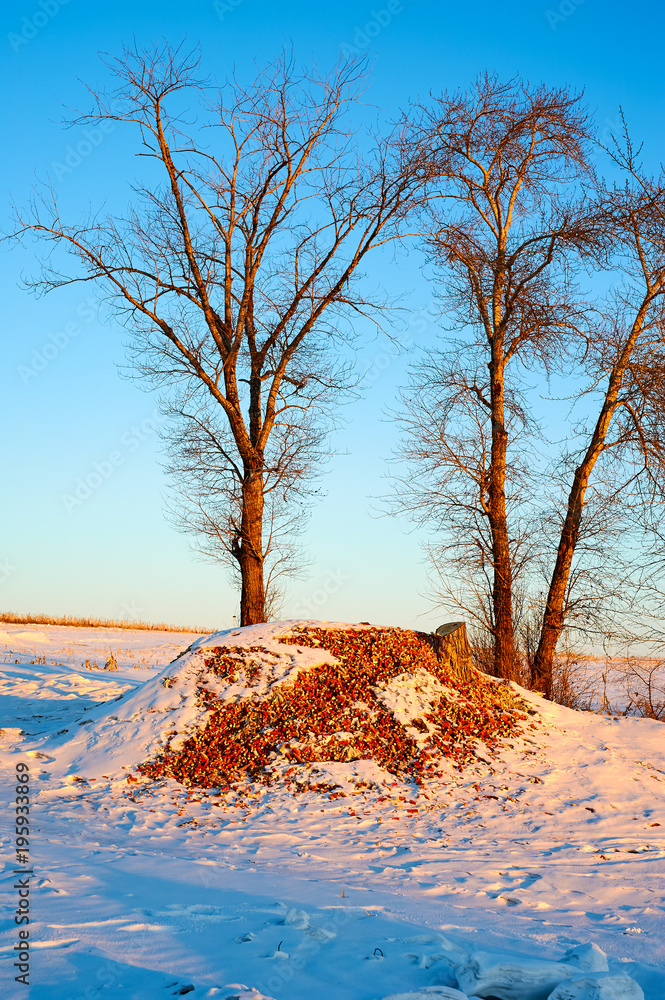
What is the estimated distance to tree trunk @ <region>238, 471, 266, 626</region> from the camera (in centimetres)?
1312

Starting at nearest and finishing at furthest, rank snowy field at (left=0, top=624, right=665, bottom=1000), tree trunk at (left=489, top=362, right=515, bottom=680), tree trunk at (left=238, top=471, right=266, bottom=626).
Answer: snowy field at (left=0, top=624, right=665, bottom=1000)
tree trunk at (left=238, top=471, right=266, bottom=626)
tree trunk at (left=489, top=362, right=515, bottom=680)

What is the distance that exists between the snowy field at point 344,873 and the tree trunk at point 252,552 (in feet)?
9.08

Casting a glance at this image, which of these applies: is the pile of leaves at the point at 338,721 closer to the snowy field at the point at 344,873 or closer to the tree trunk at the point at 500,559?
the snowy field at the point at 344,873

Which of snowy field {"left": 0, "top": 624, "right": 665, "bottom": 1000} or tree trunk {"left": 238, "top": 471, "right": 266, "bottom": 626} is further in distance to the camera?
tree trunk {"left": 238, "top": 471, "right": 266, "bottom": 626}

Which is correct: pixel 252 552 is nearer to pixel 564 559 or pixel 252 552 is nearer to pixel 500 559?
pixel 500 559

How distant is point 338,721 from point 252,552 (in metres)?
4.93

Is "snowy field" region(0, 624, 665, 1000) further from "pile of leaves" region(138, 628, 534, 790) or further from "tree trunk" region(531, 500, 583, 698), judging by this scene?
"tree trunk" region(531, 500, 583, 698)

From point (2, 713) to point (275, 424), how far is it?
6848mm

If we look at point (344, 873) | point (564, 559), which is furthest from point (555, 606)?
point (344, 873)

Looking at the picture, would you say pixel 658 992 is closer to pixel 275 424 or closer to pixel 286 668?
pixel 286 668

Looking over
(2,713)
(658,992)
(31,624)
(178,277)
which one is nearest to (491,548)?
(178,277)

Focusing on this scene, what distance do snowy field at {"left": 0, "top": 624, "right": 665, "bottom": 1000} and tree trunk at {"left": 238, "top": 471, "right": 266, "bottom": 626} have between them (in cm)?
277

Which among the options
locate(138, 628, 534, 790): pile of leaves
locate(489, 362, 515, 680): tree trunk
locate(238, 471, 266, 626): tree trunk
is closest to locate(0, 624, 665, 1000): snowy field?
locate(138, 628, 534, 790): pile of leaves

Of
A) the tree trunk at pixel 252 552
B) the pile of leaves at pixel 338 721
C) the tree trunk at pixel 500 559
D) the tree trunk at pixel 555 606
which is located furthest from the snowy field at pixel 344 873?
the tree trunk at pixel 252 552
